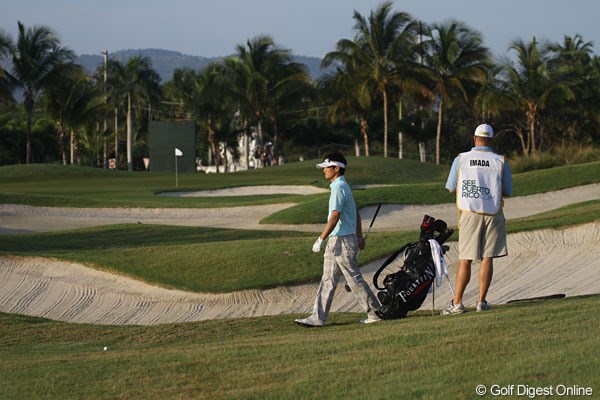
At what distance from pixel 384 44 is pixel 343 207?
53.8 meters

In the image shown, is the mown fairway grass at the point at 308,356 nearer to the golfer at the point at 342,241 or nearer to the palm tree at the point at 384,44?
the golfer at the point at 342,241

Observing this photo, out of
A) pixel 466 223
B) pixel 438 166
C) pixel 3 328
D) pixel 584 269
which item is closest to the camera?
pixel 466 223

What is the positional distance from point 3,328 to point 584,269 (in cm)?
897

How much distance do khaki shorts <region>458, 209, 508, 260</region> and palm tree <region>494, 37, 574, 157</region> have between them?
49882mm

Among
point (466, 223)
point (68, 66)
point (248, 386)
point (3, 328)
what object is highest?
point (68, 66)

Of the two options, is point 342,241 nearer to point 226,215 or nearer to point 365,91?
point 226,215

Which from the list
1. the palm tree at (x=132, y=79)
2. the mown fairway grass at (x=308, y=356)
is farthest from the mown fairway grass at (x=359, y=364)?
the palm tree at (x=132, y=79)

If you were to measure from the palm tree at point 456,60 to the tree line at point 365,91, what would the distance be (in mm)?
65

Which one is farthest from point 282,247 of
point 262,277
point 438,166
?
point 438,166

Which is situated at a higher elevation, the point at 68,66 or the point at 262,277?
the point at 68,66

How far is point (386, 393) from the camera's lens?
6766 mm

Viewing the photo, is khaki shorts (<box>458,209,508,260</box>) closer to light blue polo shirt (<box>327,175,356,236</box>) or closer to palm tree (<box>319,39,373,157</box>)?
light blue polo shirt (<box>327,175,356,236</box>)

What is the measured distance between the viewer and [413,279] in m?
11.3

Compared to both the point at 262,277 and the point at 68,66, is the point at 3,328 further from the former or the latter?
the point at 68,66
